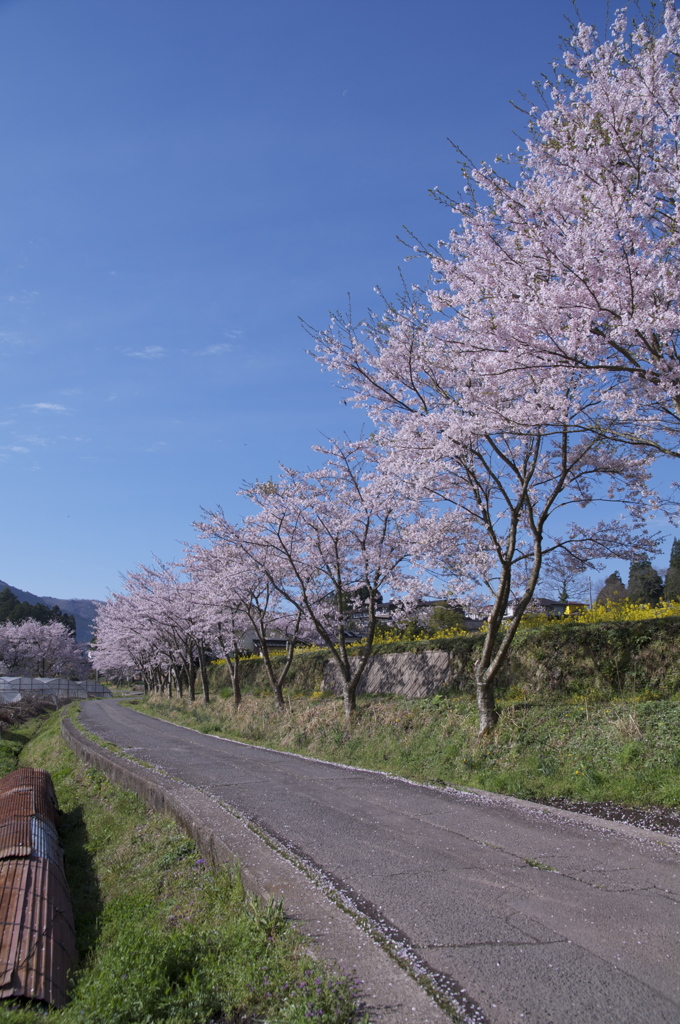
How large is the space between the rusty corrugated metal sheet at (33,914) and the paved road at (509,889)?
2081 millimetres

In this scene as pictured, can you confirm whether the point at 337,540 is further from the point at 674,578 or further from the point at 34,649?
the point at 34,649

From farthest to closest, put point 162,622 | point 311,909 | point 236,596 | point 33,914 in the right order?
1. point 162,622
2. point 236,596
3. point 33,914
4. point 311,909

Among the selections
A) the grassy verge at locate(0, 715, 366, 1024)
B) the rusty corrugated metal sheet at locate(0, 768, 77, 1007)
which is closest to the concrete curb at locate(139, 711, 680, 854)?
the grassy verge at locate(0, 715, 366, 1024)

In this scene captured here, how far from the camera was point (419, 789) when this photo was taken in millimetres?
9023

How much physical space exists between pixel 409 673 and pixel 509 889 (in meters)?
11.8

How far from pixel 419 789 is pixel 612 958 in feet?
18.4

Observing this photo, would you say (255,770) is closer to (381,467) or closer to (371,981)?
(381,467)

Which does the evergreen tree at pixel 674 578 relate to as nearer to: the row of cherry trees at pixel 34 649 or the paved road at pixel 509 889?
the paved road at pixel 509 889

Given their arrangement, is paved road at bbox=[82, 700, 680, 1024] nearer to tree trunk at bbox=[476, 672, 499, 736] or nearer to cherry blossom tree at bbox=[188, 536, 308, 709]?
tree trunk at bbox=[476, 672, 499, 736]

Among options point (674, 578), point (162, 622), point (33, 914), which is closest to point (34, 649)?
point (162, 622)

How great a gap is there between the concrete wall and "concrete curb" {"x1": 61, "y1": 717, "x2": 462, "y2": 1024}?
8095mm

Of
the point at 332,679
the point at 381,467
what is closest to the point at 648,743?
the point at 381,467

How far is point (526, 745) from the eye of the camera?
928cm

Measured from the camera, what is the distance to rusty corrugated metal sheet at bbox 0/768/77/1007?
4.24 metres
